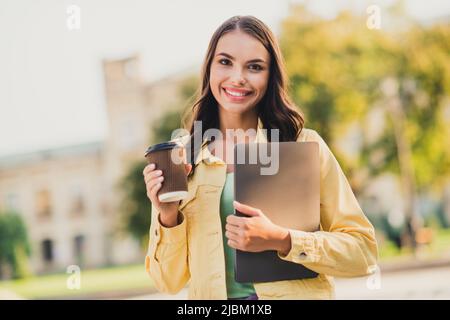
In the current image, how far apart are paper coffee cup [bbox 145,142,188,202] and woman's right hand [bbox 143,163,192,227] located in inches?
0.4

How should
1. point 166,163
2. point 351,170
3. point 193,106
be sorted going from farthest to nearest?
point 351,170 → point 193,106 → point 166,163

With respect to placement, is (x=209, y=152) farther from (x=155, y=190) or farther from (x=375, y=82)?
(x=375, y=82)

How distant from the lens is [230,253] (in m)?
1.51

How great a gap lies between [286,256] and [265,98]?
40cm

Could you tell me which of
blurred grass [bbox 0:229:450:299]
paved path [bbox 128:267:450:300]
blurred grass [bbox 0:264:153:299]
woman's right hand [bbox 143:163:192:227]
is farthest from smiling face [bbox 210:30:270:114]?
blurred grass [bbox 0:264:153:299]

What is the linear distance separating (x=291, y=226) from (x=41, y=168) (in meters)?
15.3

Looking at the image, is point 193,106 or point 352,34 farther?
point 352,34

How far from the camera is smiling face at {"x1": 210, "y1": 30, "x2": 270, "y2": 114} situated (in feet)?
5.07

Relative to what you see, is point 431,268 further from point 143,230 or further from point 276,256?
point 276,256

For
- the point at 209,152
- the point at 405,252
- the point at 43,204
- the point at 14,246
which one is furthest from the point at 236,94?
the point at 43,204

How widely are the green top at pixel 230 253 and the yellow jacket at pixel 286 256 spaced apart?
0.01 metres

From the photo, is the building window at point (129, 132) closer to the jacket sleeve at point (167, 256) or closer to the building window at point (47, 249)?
the building window at point (47, 249)
